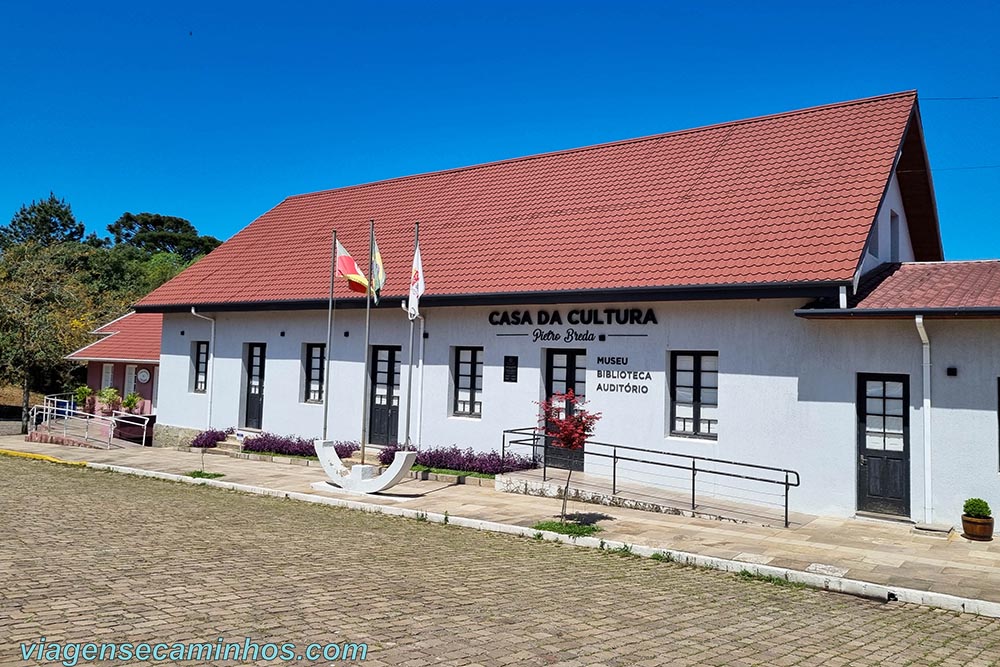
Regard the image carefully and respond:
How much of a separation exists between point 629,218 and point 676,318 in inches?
129

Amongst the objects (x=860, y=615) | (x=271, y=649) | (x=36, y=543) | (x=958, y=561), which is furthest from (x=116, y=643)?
(x=958, y=561)

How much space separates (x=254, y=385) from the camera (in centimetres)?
2227

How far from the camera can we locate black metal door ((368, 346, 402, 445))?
19.5 m

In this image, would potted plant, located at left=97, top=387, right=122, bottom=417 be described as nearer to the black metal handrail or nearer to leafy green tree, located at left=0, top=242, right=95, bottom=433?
leafy green tree, located at left=0, top=242, right=95, bottom=433

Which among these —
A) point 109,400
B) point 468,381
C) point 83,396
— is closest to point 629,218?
point 468,381

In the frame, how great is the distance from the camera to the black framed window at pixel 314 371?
2075cm

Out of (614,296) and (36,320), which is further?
(36,320)

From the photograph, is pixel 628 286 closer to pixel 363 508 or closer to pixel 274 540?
pixel 363 508

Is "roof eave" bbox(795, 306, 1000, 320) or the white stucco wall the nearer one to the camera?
"roof eave" bbox(795, 306, 1000, 320)

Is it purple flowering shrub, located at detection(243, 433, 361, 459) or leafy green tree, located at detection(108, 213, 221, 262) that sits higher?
leafy green tree, located at detection(108, 213, 221, 262)

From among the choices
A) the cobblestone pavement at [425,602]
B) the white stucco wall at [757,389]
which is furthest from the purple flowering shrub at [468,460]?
the cobblestone pavement at [425,602]

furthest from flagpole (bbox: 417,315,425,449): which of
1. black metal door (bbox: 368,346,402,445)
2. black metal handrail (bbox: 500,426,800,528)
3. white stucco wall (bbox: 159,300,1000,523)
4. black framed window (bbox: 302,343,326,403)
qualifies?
black framed window (bbox: 302,343,326,403)

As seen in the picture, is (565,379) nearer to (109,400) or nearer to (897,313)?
(897,313)

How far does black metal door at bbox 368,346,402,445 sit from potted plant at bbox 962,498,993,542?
1219 cm
